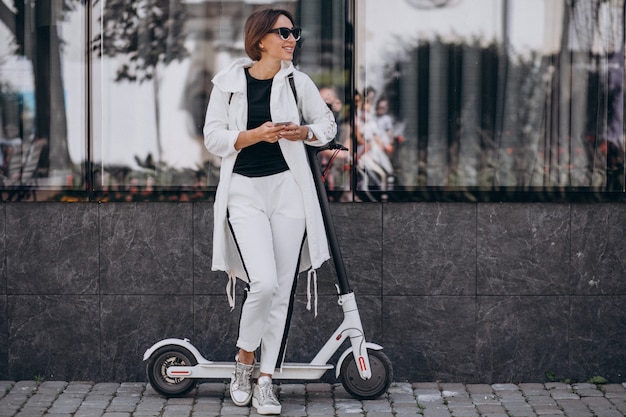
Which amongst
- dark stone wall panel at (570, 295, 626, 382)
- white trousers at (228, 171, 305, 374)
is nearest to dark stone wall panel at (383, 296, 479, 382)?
dark stone wall panel at (570, 295, 626, 382)

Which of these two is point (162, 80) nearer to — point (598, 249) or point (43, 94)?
point (43, 94)

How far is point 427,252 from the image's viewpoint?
7422mm

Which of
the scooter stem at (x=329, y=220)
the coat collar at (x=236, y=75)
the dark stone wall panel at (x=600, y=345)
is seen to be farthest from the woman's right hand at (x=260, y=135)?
the dark stone wall panel at (x=600, y=345)

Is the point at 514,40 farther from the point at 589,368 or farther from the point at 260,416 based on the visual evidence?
the point at 260,416

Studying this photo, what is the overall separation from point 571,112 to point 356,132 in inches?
54.0

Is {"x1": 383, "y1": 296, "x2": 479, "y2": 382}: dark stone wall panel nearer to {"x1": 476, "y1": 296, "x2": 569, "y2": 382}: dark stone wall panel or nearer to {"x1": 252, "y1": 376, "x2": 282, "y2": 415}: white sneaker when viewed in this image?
{"x1": 476, "y1": 296, "x2": 569, "y2": 382}: dark stone wall panel

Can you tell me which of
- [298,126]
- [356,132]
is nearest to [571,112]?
[356,132]

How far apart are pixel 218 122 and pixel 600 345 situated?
2.80 meters

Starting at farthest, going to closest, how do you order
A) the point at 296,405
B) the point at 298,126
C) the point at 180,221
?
the point at 180,221
the point at 296,405
the point at 298,126

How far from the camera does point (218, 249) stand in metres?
6.59

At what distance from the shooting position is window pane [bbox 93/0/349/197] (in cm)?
751

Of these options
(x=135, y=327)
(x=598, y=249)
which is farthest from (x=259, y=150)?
(x=598, y=249)

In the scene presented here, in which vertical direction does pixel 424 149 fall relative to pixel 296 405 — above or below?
above

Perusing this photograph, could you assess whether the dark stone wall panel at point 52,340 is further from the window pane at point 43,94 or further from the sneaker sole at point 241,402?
the sneaker sole at point 241,402
